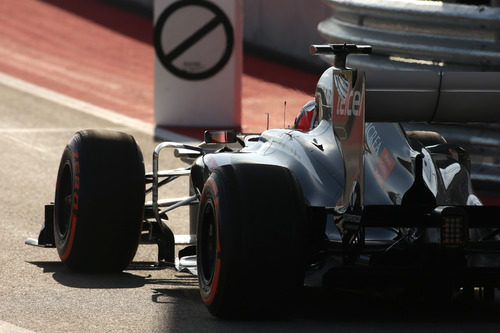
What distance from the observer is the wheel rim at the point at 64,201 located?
8.12 metres

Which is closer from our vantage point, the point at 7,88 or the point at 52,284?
the point at 52,284

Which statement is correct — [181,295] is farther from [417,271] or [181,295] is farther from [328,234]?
[417,271]

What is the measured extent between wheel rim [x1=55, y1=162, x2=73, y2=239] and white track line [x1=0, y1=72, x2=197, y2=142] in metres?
6.34

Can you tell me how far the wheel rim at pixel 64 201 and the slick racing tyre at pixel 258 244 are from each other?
1979mm

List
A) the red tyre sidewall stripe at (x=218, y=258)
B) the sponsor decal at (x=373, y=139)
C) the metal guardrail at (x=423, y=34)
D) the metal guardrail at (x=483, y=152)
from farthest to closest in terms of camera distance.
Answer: the metal guardrail at (x=423, y=34), the metal guardrail at (x=483, y=152), the sponsor decal at (x=373, y=139), the red tyre sidewall stripe at (x=218, y=258)

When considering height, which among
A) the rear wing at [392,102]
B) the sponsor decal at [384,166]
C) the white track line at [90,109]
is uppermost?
the rear wing at [392,102]

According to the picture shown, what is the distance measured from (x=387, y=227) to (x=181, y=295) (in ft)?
4.43

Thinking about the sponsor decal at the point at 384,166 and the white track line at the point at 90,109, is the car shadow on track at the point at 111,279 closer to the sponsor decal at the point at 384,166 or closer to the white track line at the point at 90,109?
the sponsor decal at the point at 384,166

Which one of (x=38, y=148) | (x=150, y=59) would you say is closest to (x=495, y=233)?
(x=38, y=148)

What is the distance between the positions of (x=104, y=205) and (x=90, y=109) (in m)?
8.62

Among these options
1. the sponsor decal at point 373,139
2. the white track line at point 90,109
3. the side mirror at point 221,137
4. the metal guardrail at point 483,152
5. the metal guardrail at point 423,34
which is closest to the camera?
the sponsor decal at point 373,139

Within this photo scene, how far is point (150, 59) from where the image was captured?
19.3 metres

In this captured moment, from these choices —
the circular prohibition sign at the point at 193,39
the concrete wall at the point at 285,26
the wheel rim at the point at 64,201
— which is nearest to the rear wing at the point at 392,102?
the wheel rim at the point at 64,201

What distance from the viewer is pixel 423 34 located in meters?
11.1
